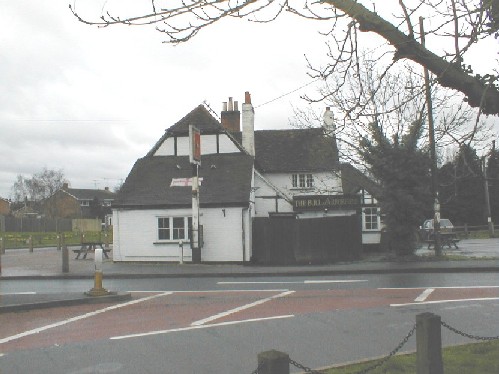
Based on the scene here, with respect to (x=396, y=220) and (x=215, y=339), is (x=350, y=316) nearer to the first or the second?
(x=215, y=339)

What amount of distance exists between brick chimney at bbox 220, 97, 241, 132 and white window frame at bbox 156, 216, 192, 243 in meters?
13.3

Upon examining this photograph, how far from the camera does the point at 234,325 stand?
380 inches

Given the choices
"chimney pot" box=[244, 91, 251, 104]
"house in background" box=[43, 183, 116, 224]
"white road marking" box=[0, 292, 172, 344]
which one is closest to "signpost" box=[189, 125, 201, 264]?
"white road marking" box=[0, 292, 172, 344]

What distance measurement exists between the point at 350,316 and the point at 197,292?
5.28m

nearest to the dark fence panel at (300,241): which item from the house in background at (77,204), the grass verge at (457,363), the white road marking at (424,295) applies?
the white road marking at (424,295)

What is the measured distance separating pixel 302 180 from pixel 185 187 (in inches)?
577

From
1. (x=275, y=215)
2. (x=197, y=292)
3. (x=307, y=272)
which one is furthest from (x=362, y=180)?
(x=197, y=292)

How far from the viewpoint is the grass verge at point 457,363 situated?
6156 mm

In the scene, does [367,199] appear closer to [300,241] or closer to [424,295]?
[300,241]

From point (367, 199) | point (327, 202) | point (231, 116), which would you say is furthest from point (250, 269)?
point (231, 116)

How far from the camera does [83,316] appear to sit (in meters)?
10.9

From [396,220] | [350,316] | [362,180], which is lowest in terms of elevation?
[350,316]

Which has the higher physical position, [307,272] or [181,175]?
[181,175]

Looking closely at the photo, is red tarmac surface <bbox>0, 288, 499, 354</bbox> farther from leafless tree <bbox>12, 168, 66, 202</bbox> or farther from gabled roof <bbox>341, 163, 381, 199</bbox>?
leafless tree <bbox>12, 168, 66, 202</bbox>
